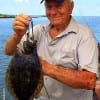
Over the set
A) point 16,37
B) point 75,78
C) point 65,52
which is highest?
point 16,37

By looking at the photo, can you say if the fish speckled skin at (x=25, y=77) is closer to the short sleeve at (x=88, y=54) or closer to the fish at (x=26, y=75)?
the fish at (x=26, y=75)

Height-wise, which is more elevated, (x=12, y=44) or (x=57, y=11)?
(x=57, y=11)

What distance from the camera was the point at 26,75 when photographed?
3088 mm

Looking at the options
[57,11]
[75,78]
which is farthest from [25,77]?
[57,11]

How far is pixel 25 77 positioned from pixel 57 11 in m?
0.70

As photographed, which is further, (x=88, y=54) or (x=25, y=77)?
Result: (x=88, y=54)

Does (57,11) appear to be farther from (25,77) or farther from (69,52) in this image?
(25,77)

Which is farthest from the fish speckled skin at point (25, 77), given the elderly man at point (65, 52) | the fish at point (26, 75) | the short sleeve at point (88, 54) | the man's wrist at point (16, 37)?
the short sleeve at point (88, 54)

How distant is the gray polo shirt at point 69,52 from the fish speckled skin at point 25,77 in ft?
1.33

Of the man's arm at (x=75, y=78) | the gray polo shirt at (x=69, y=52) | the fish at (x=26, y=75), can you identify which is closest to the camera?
the fish at (x=26, y=75)

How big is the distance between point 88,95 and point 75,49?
42cm

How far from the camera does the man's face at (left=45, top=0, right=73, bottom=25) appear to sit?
352 cm

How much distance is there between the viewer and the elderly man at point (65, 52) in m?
3.37

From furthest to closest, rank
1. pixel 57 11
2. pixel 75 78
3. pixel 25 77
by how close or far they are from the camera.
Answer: pixel 57 11 → pixel 75 78 → pixel 25 77
